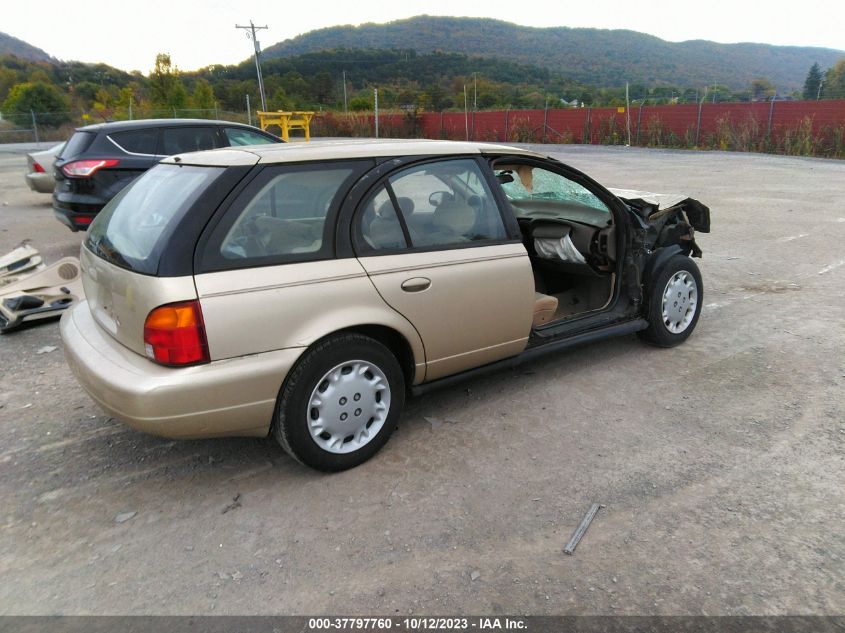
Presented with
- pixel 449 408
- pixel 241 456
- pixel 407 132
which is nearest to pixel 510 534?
A: pixel 449 408

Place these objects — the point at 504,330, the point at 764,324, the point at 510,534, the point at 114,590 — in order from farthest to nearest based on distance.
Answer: the point at 764,324, the point at 504,330, the point at 510,534, the point at 114,590

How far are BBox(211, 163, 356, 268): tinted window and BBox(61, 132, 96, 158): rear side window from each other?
5.87 metres

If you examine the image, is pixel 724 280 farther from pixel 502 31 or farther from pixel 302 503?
pixel 502 31

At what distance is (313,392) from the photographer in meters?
3.07

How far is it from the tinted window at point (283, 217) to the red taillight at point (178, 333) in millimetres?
259

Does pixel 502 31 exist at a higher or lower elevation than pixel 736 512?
higher

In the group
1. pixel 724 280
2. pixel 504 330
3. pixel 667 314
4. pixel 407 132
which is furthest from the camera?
pixel 407 132

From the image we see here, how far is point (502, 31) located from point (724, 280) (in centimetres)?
18928

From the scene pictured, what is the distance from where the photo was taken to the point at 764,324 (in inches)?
213

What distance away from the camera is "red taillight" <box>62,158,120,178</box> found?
753 cm

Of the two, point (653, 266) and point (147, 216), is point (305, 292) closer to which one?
point (147, 216)

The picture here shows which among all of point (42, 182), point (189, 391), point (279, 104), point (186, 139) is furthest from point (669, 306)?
point (279, 104)

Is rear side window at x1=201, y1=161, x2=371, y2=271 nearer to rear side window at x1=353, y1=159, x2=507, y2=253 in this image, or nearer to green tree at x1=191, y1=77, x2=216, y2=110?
rear side window at x1=353, y1=159, x2=507, y2=253

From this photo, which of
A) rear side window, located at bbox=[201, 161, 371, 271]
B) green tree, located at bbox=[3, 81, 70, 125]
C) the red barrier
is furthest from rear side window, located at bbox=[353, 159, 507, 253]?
green tree, located at bbox=[3, 81, 70, 125]
